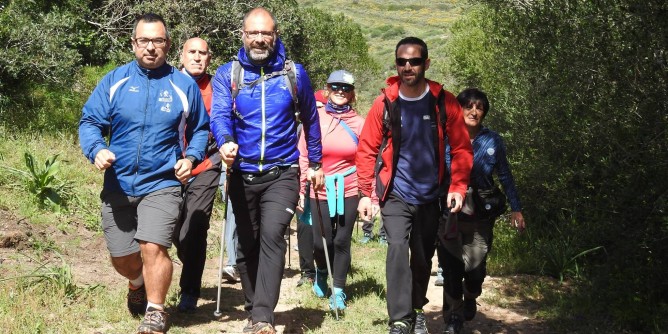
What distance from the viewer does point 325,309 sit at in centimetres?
655

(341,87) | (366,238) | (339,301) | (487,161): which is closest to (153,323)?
(339,301)

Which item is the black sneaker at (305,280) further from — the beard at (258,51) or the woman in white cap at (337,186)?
the beard at (258,51)

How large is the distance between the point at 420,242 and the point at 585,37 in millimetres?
2658

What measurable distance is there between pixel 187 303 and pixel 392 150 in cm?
215

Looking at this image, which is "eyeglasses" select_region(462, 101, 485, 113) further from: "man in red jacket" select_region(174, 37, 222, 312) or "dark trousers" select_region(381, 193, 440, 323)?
"man in red jacket" select_region(174, 37, 222, 312)

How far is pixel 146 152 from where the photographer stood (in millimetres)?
5066

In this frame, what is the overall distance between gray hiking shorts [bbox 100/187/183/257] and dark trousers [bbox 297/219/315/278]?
7.77 feet

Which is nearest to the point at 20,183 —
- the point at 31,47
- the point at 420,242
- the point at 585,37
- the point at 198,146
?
the point at 31,47

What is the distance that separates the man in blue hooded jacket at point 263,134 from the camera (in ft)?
17.1

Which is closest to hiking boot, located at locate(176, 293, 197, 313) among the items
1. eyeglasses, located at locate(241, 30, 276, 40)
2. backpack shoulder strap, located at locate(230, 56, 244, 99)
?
backpack shoulder strap, located at locate(230, 56, 244, 99)

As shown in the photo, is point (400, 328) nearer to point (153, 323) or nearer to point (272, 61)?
Answer: point (153, 323)

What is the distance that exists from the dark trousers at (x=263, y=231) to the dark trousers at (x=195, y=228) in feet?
2.12

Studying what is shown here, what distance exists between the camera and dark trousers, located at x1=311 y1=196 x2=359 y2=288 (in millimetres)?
6809

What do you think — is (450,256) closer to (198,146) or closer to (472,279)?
(472,279)
